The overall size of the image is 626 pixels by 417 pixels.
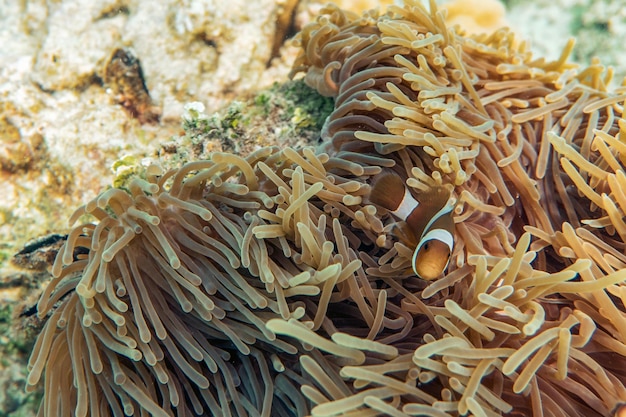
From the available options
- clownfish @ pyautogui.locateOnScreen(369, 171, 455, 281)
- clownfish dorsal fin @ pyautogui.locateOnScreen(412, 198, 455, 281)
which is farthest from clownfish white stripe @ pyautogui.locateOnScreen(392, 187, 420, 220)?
clownfish dorsal fin @ pyautogui.locateOnScreen(412, 198, 455, 281)

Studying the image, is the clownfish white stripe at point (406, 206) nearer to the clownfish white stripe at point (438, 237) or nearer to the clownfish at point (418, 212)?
the clownfish at point (418, 212)

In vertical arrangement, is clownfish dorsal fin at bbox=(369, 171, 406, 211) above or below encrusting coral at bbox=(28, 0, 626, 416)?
above

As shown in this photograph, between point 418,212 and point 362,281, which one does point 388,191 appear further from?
point 362,281

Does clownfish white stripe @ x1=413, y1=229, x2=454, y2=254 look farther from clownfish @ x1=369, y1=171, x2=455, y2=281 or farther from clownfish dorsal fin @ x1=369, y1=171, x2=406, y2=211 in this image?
clownfish dorsal fin @ x1=369, y1=171, x2=406, y2=211

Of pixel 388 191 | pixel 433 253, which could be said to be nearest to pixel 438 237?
pixel 433 253

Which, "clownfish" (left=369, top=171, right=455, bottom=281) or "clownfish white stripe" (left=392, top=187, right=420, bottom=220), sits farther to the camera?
"clownfish white stripe" (left=392, top=187, right=420, bottom=220)

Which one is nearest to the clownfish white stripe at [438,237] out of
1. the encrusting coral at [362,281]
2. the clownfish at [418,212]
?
the clownfish at [418,212]
